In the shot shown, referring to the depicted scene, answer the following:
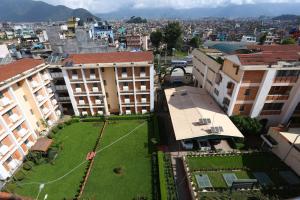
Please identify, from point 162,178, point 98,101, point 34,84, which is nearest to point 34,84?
point 34,84

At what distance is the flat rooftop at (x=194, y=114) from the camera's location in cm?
2695

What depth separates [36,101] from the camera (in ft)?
105

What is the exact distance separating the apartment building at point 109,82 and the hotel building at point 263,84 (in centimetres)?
1470

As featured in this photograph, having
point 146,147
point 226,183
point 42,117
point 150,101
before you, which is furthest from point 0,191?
point 226,183

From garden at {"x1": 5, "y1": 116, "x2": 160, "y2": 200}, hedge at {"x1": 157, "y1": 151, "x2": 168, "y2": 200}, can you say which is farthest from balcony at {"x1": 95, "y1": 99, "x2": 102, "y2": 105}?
hedge at {"x1": 157, "y1": 151, "x2": 168, "y2": 200}

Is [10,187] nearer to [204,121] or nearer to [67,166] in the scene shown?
[67,166]

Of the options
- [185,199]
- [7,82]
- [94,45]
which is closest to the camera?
[185,199]

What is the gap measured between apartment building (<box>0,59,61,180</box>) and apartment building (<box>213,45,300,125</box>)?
3514 cm

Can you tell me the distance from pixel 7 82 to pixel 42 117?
32.3 feet

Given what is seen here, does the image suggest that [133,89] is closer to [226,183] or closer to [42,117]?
[42,117]

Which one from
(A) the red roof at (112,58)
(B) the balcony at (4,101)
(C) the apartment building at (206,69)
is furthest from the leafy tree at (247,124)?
(B) the balcony at (4,101)

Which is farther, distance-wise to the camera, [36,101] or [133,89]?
[133,89]

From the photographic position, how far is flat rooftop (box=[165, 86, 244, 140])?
88.4 feet

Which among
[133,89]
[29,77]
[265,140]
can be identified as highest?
[29,77]
